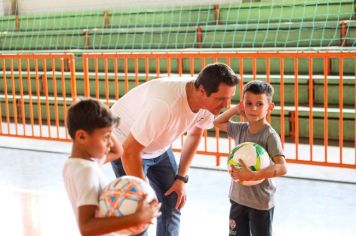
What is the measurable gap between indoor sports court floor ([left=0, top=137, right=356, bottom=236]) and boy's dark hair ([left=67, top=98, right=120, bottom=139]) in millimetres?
2396

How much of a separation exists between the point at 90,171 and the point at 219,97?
0.93 m

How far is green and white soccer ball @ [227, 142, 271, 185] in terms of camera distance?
3.14 meters

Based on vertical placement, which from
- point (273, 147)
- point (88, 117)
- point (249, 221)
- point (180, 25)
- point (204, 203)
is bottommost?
point (204, 203)

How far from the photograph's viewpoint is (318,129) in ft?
26.7

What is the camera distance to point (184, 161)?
11.7ft

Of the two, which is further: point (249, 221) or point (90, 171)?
point (249, 221)

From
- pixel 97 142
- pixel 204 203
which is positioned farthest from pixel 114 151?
pixel 204 203

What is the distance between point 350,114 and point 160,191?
4865 mm

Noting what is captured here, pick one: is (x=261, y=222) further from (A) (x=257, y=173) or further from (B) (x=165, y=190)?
(B) (x=165, y=190)

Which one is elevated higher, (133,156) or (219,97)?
(219,97)

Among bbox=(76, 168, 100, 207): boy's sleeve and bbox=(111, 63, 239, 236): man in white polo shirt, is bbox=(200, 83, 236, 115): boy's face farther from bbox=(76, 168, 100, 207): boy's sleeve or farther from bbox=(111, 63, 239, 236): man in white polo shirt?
bbox=(76, 168, 100, 207): boy's sleeve

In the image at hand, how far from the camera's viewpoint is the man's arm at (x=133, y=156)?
118 inches

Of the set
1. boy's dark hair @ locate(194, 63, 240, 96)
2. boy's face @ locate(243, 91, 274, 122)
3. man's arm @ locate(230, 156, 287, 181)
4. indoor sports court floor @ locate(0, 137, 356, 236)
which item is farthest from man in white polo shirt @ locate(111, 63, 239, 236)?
indoor sports court floor @ locate(0, 137, 356, 236)

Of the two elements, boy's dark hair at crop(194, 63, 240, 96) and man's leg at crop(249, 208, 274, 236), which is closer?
boy's dark hair at crop(194, 63, 240, 96)
